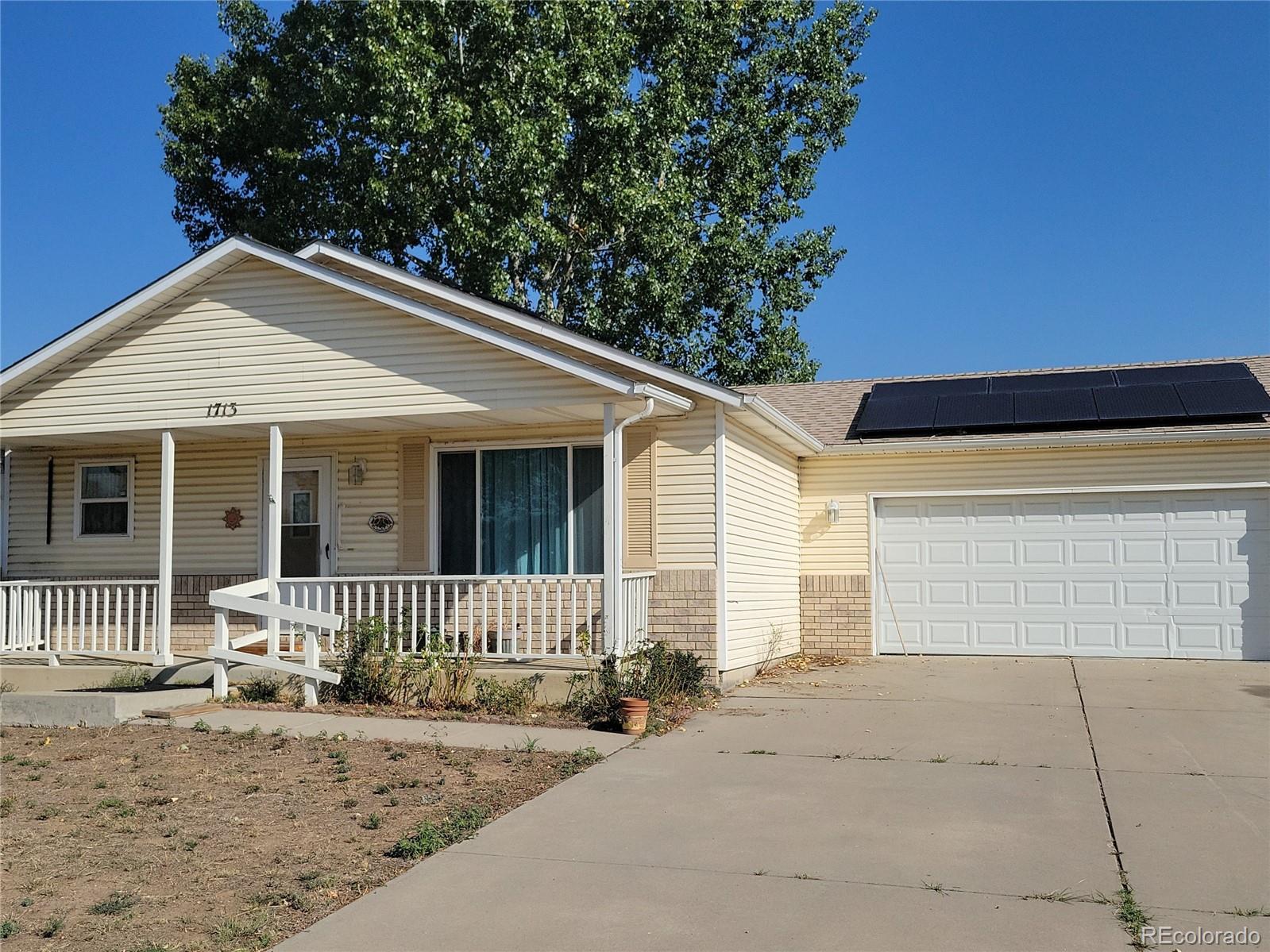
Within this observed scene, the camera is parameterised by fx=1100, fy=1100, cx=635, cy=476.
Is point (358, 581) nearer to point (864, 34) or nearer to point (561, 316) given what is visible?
point (561, 316)

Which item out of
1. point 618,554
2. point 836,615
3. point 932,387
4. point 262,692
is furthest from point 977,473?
point 262,692

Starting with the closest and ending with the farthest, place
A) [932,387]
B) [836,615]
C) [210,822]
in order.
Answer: [210,822], [836,615], [932,387]

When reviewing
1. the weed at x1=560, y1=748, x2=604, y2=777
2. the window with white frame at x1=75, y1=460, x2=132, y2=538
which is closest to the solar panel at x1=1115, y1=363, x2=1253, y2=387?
the weed at x1=560, y1=748, x2=604, y2=777

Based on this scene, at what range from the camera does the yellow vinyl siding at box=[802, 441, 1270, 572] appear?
14328mm

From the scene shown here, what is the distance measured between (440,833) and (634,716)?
130 inches

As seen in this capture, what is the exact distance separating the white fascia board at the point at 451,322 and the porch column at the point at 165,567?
2.43 meters

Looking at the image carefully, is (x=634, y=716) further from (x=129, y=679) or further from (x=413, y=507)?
(x=129, y=679)

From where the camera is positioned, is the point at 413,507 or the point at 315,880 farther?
the point at 413,507

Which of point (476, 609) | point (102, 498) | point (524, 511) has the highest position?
point (102, 498)

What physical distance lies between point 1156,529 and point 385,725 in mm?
10442

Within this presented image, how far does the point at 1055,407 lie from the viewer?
51.1ft

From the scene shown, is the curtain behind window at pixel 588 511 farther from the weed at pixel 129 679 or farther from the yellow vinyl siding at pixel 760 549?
the weed at pixel 129 679

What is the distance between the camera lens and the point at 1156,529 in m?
14.6

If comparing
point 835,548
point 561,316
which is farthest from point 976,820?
point 561,316
